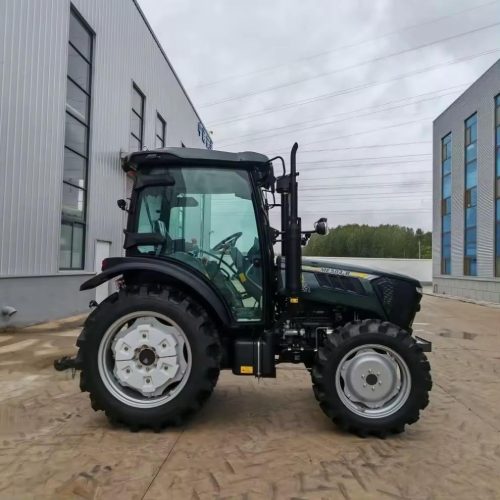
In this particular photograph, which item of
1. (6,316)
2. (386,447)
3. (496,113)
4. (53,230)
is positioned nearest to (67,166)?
(53,230)

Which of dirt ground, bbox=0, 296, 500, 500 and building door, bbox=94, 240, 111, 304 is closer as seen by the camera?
dirt ground, bbox=0, 296, 500, 500

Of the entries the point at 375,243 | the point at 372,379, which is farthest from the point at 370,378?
the point at 375,243

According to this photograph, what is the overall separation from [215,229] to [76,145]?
10.3 meters

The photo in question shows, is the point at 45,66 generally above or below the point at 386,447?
above

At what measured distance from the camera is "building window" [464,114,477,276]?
79.7ft

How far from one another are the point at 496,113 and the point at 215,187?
22.0 meters

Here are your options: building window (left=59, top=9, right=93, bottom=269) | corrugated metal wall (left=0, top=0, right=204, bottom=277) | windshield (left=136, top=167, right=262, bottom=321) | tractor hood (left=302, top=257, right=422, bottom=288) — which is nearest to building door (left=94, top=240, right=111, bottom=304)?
corrugated metal wall (left=0, top=0, right=204, bottom=277)

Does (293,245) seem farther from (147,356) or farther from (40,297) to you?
(40,297)

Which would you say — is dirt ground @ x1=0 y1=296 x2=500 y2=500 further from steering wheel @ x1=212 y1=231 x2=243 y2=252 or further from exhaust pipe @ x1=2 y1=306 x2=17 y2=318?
exhaust pipe @ x1=2 y1=306 x2=17 y2=318

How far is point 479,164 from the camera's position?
23453mm

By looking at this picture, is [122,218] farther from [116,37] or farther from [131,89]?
[116,37]

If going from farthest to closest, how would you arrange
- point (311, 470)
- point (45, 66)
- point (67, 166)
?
point (67, 166) < point (45, 66) < point (311, 470)

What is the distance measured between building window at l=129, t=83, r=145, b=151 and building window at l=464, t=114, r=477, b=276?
16.6m

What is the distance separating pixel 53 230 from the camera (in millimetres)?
11414
